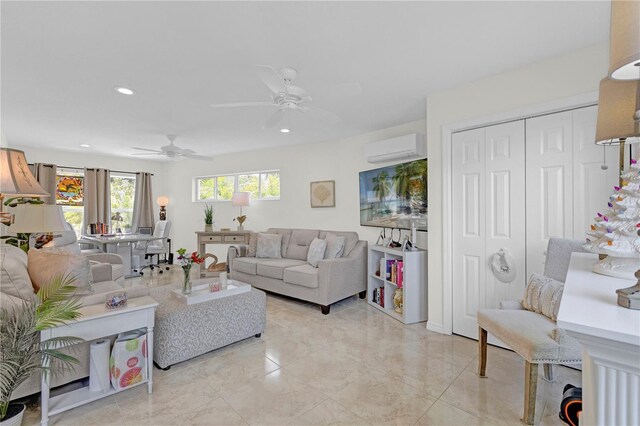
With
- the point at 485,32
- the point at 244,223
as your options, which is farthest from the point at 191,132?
the point at 485,32

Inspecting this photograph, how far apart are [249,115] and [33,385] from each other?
117 inches

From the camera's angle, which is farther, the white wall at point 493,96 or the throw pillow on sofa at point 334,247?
the throw pillow on sofa at point 334,247

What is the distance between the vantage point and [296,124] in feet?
13.0

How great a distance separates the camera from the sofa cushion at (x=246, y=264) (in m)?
4.32

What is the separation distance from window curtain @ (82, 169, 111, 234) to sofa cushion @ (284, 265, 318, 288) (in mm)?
4508

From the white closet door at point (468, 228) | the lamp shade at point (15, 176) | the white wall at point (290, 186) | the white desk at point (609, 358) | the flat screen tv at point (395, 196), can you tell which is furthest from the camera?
the white wall at point (290, 186)

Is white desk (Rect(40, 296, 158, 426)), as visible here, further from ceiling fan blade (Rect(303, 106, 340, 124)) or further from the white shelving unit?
the white shelving unit

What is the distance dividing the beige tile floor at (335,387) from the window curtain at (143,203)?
16.8 ft

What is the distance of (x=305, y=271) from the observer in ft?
12.1

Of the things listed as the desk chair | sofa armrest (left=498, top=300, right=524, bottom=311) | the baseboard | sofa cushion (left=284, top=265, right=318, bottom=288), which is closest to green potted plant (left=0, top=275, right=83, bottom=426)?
sofa cushion (left=284, top=265, right=318, bottom=288)

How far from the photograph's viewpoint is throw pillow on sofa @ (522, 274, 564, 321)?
1.84 m

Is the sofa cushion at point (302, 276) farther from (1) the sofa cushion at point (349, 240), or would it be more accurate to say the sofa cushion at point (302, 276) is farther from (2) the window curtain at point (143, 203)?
(2) the window curtain at point (143, 203)

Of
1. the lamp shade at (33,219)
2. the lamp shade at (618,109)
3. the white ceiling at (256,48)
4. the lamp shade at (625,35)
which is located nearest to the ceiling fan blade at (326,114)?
the white ceiling at (256,48)

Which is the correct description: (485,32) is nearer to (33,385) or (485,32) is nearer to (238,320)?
(238,320)
